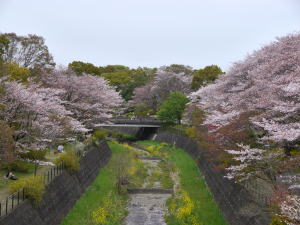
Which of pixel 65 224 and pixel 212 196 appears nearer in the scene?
pixel 65 224

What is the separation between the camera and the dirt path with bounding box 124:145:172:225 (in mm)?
22641

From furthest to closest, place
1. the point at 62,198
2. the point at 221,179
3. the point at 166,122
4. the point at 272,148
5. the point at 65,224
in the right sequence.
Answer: the point at 166,122 < the point at 221,179 < the point at 62,198 < the point at 65,224 < the point at 272,148

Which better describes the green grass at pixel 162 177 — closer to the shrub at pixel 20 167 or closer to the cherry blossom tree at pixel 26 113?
the cherry blossom tree at pixel 26 113

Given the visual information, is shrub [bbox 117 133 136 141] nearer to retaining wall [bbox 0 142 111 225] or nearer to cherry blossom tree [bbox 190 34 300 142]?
retaining wall [bbox 0 142 111 225]

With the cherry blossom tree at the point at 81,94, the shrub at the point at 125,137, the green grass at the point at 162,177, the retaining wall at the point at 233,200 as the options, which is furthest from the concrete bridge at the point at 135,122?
the retaining wall at the point at 233,200

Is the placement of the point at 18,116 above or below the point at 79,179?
above

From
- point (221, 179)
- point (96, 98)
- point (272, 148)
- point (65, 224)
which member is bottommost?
point (65, 224)

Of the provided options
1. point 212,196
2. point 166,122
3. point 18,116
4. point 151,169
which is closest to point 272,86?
point 212,196

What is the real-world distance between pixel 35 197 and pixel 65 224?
3916mm

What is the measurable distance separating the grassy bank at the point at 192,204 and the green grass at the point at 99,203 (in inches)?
149

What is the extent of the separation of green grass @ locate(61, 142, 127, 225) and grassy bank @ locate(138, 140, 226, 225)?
3.79 m

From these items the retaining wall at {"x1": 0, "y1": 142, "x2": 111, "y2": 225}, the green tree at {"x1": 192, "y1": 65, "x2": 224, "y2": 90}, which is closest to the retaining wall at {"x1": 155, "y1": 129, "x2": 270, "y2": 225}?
the retaining wall at {"x1": 0, "y1": 142, "x2": 111, "y2": 225}

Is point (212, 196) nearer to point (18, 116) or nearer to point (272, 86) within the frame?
point (272, 86)

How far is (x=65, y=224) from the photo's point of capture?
20094mm
